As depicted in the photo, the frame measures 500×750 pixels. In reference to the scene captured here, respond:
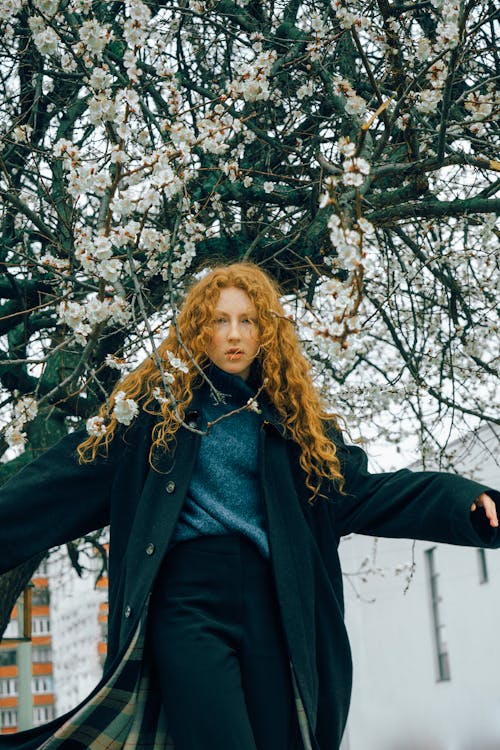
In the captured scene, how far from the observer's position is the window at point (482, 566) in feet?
52.0

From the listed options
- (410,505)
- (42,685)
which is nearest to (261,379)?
(410,505)

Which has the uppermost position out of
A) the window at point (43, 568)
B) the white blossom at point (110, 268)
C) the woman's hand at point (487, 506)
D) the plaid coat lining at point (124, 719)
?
the window at point (43, 568)

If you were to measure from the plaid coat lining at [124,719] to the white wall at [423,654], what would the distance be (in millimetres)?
10676

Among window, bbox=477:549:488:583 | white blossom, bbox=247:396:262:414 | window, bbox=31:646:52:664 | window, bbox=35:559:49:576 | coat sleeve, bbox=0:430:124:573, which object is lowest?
coat sleeve, bbox=0:430:124:573

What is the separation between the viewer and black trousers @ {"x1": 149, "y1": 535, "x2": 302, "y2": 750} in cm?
238

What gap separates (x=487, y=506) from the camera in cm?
257

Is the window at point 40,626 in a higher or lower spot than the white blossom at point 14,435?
higher

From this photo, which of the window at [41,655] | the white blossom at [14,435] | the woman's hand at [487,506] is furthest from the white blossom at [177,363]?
the window at [41,655]

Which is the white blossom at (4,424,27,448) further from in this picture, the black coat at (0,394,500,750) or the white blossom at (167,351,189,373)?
the white blossom at (167,351,189,373)

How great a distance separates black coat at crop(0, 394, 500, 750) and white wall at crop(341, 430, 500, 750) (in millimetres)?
10331

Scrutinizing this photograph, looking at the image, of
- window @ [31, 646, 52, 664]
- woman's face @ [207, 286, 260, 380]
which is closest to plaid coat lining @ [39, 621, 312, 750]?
woman's face @ [207, 286, 260, 380]

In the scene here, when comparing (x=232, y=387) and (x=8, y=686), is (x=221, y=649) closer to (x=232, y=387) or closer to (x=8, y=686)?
(x=232, y=387)

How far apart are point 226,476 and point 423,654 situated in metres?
16.4

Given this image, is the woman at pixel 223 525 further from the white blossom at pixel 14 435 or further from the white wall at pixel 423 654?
the white wall at pixel 423 654
